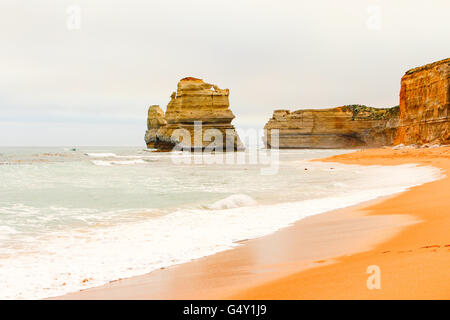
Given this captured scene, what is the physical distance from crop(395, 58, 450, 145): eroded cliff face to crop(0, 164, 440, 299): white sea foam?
38694 millimetres

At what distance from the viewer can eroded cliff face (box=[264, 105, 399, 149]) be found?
8662 cm

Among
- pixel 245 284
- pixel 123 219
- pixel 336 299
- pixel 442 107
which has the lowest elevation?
pixel 123 219

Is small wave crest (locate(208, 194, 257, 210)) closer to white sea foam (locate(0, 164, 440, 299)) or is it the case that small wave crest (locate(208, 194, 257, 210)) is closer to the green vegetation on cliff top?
white sea foam (locate(0, 164, 440, 299))

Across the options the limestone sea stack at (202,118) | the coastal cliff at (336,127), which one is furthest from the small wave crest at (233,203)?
the coastal cliff at (336,127)

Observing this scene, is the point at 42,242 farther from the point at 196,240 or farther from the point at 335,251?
the point at 335,251

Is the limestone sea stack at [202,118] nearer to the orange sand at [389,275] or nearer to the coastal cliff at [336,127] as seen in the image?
the coastal cliff at [336,127]

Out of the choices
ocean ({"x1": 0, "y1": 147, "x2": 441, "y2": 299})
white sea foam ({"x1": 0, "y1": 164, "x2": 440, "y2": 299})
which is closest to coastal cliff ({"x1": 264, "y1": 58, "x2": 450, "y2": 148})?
ocean ({"x1": 0, "y1": 147, "x2": 441, "y2": 299})

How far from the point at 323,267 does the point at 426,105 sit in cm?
4767

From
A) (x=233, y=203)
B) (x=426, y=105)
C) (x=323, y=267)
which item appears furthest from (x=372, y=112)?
(x=323, y=267)

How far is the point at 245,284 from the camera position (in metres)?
3.06

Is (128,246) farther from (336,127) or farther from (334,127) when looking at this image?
(336,127)

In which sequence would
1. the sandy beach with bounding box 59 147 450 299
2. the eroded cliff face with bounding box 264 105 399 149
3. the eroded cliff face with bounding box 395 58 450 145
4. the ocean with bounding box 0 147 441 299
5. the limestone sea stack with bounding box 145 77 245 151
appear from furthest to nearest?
the eroded cliff face with bounding box 264 105 399 149 → the limestone sea stack with bounding box 145 77 245 151 → the eroded cliff face with bounding box 395 58 450 145 → the ocean with bounding box 0 147 441 299 → the sandy beach with bounding box 59 147 450 299

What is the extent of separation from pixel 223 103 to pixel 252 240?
206 feet

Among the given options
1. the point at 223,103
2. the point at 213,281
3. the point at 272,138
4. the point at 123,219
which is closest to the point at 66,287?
the point at 213,281
